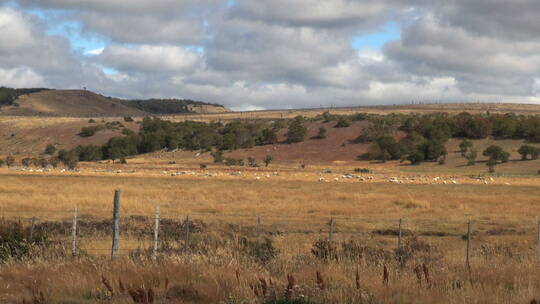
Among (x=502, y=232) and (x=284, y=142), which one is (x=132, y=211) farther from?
(x=284, y=142)

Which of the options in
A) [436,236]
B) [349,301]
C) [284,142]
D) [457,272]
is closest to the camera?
[349,301]

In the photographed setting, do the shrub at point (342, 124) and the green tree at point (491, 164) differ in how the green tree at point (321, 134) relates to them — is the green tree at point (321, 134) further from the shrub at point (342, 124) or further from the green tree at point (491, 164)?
the green tree at point (491, 164)

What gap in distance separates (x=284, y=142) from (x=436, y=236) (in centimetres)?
9901

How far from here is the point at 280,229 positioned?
26.8 meters

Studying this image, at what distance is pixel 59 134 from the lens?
14875 cm

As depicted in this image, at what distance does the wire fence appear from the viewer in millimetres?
22422

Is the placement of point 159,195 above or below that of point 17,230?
below

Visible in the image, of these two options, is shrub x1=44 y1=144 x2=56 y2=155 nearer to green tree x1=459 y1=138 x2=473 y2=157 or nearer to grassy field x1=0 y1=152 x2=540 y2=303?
green tree x1=459 y1=138 x2=473 y2=157

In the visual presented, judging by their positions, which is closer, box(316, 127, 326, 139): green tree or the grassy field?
the grassy field

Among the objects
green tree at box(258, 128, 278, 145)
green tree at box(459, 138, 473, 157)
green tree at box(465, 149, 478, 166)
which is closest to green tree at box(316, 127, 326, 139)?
green tree at box(258, 128, 278, 145)

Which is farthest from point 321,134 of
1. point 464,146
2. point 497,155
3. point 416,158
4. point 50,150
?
point 50,150

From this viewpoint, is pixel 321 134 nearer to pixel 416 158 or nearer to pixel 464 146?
pixel 416 158

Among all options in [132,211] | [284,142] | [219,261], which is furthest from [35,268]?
[284,142]

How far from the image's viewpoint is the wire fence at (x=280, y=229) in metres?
22.4
